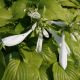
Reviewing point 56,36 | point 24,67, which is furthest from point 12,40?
point 56,36

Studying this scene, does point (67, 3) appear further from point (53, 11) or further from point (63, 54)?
point (63, 54)

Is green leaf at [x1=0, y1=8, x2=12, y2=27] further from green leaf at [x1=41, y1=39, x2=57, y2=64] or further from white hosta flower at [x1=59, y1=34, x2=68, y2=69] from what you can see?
white hosta flower at [x1=59, y1=34, x2=68, y2=69]

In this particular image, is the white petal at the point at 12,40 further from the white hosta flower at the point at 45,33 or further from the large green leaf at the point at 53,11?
the large green leaf at the point at 53,11

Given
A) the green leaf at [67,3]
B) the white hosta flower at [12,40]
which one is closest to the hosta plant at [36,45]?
the white hosta flower at [12,40]

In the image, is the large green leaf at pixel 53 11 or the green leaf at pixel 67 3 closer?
the large green leaf at pixel 53 11

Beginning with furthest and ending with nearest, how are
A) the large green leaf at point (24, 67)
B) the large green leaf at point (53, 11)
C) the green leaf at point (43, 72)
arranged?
the large green leaf at point (53, 11) → the green leaf at point (43, 72) → the large green leaf at point (24, 67)

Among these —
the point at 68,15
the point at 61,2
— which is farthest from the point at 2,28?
the point at 61,2

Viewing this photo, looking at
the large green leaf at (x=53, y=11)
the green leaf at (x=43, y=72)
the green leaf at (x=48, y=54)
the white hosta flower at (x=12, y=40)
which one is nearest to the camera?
the white hosta flower at (x=12, y=40)

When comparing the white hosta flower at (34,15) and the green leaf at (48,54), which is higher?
the white hosta flower at (34,15)

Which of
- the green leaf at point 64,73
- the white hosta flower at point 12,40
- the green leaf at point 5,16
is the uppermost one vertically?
the green leaf at point 5,16
